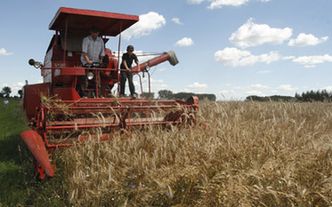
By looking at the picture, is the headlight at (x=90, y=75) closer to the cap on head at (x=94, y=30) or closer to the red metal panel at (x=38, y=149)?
the cap on head at (x=94, y=30)

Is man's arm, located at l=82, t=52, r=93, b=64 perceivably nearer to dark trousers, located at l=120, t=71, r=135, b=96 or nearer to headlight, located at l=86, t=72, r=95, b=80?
headlight, located at l=86, t=72, r=95, b=80

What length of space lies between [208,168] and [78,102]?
3.14 metres

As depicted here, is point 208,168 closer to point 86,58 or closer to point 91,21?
point 86,58

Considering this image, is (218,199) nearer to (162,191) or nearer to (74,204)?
(162,191)

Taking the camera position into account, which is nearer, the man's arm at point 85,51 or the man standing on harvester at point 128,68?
the man's arm at point 85,51

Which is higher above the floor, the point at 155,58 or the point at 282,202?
the point at 155,58

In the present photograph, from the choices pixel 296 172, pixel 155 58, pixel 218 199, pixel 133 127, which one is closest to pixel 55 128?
pixel 133 127

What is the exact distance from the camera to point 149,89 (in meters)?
8.93

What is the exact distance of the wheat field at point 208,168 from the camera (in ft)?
11.3

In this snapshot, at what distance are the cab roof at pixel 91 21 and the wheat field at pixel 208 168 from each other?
3.42 m

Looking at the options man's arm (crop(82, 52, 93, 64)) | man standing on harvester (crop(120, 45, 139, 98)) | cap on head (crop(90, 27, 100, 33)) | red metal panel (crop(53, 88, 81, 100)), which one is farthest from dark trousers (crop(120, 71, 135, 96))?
red metal panel (crop(53, 88, 81, 100))

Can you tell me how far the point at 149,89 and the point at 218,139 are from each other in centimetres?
426

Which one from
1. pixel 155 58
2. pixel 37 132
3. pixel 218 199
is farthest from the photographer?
pixel 155 58

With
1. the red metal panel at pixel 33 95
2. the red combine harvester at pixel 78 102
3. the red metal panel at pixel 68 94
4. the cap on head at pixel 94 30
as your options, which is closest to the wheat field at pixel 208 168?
the red combine harvester at pixel 78 102
